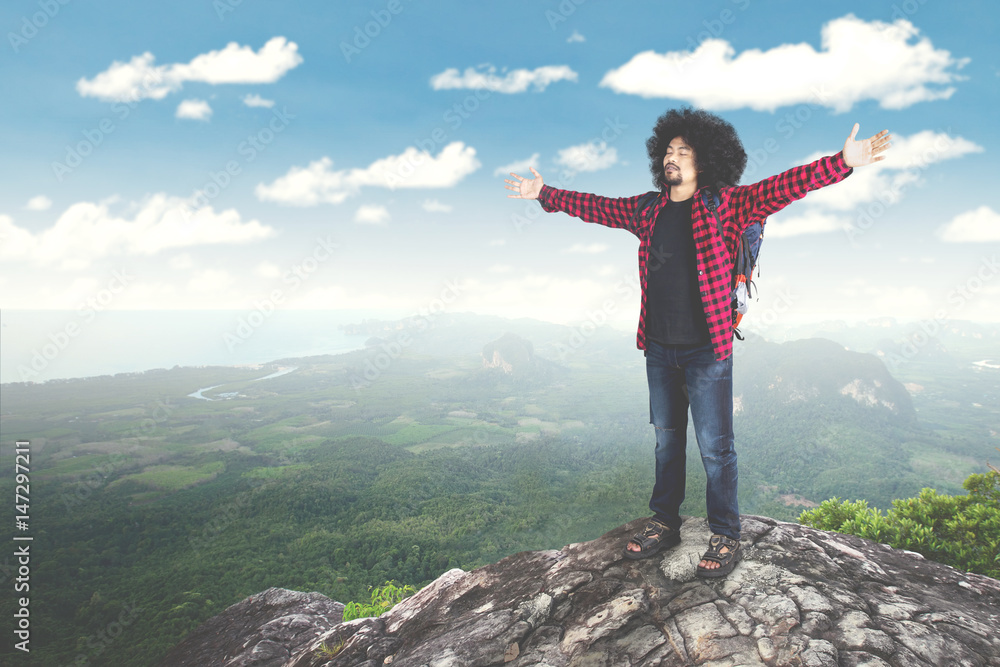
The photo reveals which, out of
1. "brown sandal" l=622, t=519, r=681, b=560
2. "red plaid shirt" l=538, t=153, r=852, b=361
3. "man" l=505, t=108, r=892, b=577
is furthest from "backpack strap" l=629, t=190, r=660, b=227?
"brown sandal" l=622, t=519, r=681, b=560

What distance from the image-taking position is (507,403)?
477 feet

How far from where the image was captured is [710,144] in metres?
3.31

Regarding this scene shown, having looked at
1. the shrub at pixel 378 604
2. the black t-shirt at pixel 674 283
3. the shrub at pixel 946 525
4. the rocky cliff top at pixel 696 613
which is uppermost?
the black t-shirt at pixel 674 283

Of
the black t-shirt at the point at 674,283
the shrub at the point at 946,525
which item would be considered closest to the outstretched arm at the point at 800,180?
the black t-shirt at the point at 674,283

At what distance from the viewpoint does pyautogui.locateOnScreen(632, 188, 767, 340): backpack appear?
3123 millimetres

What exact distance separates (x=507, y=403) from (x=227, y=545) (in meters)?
102

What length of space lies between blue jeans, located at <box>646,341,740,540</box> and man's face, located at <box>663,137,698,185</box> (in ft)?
4.04

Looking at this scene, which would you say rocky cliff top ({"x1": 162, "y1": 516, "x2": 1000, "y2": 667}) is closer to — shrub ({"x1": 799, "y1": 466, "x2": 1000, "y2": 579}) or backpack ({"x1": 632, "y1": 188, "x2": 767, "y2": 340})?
shrub ({"x1": 799, "y1": 466, "x2": 1000, "y2": 579})

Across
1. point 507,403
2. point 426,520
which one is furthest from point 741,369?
point 426,520

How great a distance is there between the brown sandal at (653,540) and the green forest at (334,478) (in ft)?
57.4

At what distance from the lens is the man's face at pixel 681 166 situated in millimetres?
3272

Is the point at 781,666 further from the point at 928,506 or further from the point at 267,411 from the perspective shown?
the point at 267,411

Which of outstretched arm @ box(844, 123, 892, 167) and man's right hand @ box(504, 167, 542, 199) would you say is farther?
man's right hand @ box(504, 167, 542, 199)

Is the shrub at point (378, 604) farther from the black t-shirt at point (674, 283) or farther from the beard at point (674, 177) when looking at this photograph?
the beard at point (674, 177)
